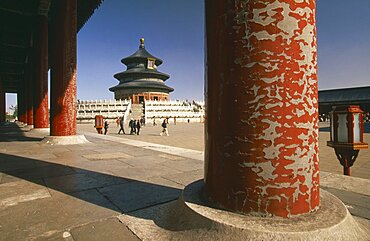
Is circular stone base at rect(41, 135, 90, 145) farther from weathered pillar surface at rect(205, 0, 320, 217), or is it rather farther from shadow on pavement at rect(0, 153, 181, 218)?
weathered pillar surface at rect(205, 0, 320, 217)

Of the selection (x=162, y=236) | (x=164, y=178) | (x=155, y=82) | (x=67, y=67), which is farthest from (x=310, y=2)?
(x=155, y=82)

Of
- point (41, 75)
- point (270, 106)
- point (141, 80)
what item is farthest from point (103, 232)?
point (141, 80)

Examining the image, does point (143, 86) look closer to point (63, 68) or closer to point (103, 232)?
point (63, 68)

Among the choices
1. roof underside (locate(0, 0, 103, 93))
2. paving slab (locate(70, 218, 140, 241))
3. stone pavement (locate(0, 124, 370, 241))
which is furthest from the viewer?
roof underside (locate(0, 0, 103, 93))

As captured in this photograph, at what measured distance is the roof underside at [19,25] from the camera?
37.4 feet

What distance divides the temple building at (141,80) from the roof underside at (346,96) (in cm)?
3046

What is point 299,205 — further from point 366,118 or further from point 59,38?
point 366,118

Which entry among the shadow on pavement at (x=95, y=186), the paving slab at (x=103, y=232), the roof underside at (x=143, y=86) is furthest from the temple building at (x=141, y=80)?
the paving slab at (x=103, y=232)

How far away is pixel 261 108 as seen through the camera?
149 centimetres

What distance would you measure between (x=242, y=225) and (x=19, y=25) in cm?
1807

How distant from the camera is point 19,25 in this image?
47.0ft

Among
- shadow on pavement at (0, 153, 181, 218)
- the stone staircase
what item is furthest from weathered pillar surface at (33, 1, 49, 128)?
the stone staircase

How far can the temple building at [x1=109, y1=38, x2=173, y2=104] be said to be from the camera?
44094 millimetres

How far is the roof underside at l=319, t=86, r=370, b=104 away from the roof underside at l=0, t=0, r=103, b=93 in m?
42.1
